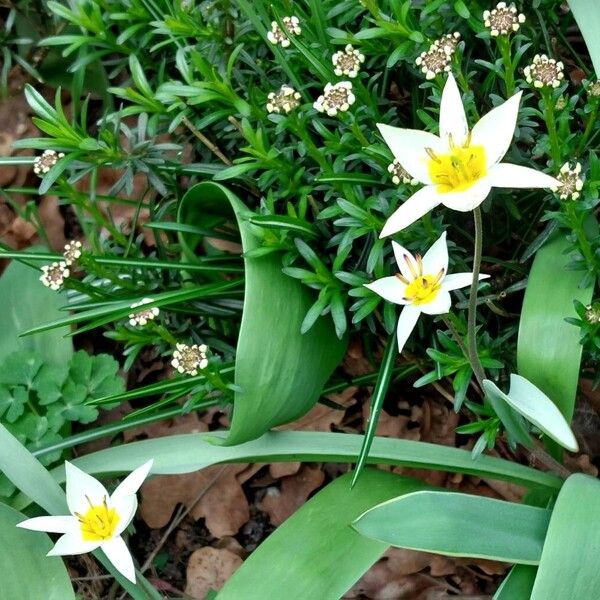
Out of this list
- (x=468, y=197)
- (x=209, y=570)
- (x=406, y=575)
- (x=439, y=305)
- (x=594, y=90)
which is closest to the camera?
(x=468, y=197)

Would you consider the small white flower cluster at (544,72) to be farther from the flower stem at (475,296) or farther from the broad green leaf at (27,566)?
the broad green leaf at (27,566)

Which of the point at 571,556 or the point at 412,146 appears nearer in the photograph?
the point at 412,146

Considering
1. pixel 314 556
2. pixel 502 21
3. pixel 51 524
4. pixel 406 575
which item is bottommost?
pixel 406 575

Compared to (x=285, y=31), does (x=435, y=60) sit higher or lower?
lower

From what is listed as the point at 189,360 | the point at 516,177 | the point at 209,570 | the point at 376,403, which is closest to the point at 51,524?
the point at 189,360

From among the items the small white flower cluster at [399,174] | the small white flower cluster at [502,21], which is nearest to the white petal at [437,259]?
the small white flower cluster at [399,174]

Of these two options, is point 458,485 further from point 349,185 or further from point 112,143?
point 112,143

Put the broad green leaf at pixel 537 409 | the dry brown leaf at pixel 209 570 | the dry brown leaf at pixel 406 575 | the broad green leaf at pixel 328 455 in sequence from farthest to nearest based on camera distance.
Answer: the dry brown leaf at pixel 209 570, the dry brown leaf at pixel 406 575, the broad green leaf at pixel 328 455, the broad green leaf at pixel 537 409

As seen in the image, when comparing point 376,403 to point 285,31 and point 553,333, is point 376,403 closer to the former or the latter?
point 553,333
